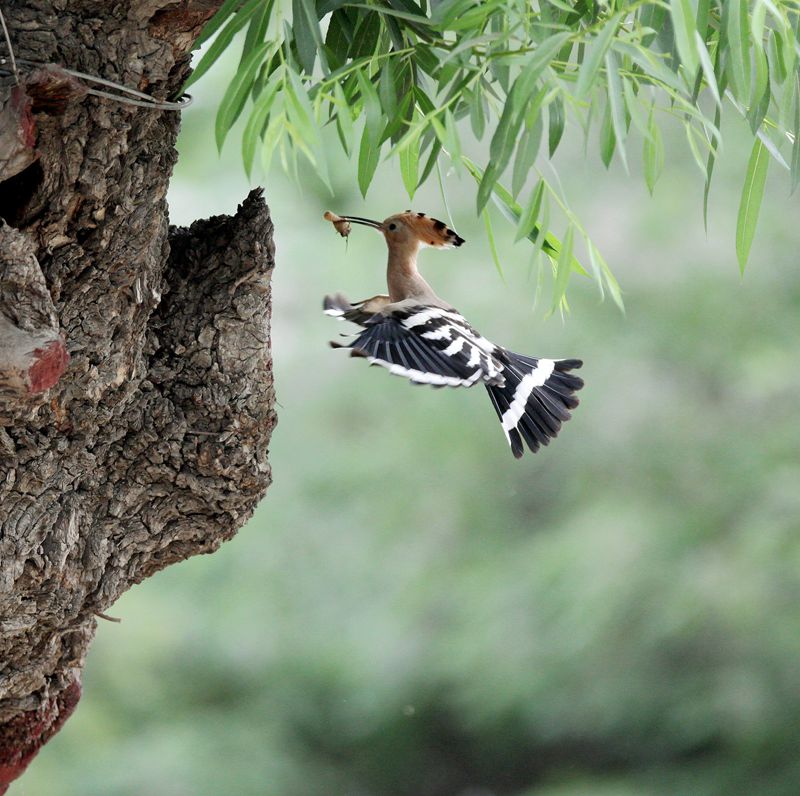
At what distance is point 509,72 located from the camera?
1151mm

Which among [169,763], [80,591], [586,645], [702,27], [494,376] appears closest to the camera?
[702,27]

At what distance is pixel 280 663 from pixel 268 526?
502 millimetres

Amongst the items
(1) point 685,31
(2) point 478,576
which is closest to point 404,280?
(1) point 685,31

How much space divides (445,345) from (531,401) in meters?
0.18

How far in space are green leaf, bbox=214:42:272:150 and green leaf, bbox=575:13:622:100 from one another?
1.09 feet

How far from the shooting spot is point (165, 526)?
1.43 m

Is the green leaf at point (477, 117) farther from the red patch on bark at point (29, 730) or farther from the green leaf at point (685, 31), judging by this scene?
the red patch on bark at point (29, 730)

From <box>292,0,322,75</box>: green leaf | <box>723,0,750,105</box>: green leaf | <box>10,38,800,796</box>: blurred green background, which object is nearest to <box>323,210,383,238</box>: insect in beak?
<box>292,0,322,75</box>: green leaf

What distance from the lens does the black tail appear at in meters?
1.33

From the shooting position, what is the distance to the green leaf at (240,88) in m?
1.12

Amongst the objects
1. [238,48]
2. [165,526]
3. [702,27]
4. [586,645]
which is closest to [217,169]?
[238,48]

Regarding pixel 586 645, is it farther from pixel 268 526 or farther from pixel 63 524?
pixel 63 524

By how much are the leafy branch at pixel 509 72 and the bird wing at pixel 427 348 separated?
0.13 metres

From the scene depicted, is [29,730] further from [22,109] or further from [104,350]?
[22,109]
